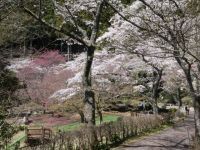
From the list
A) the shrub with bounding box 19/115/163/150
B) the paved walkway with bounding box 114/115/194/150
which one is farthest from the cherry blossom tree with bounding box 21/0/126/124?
the paved walkway with bounding box 114/115/194/150

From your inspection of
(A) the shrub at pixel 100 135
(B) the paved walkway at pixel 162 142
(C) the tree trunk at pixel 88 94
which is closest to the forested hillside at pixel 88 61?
(C) the tree trunk at pixel 88 94

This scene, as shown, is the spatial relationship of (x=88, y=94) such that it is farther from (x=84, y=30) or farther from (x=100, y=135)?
(x=84, y=30)

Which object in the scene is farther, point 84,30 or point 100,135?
point 84,30

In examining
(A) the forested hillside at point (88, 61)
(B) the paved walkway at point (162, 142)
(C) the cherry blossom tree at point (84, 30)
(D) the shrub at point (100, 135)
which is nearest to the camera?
(A) the forested hillside at point (88, 61)

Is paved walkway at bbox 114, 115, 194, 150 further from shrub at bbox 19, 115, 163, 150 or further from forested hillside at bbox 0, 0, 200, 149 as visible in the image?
forested hillside at bbox 0, 0, 200, 149

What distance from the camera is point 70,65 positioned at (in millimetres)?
29984

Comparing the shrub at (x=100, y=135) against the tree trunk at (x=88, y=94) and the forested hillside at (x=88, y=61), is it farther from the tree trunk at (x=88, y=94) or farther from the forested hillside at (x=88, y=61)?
the forested hillside at (x=88, y=61)

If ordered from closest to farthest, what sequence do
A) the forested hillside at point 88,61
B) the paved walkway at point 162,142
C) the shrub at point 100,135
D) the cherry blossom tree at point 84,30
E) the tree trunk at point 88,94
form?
1. the forested hillside at point 88,61
2. the shrub at point 100,135
3. the cherry blossom tree at point 84,30
4. the tree trunk at point 88,94
5. the paved walkway at point 162,142

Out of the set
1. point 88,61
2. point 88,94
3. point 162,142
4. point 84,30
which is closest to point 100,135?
point 88,94

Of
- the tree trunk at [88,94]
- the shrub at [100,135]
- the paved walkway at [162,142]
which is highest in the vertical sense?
the tree trunk at [88,94]

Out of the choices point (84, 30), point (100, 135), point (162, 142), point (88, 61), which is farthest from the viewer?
point (162, 142)

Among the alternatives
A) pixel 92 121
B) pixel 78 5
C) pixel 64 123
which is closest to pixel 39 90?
pixel 64 123

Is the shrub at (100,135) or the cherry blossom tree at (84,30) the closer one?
the shrub at (100,135)

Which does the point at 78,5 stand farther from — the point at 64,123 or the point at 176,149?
the point at 64,123
